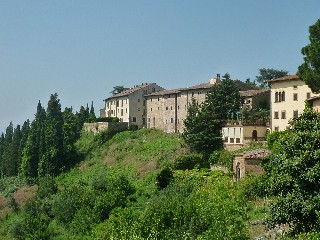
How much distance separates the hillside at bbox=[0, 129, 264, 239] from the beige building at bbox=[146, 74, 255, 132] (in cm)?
303

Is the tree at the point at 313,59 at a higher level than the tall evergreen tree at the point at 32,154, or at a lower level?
higher

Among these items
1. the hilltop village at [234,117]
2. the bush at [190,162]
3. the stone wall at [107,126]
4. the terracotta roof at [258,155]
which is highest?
the hilltop village at [234,117]

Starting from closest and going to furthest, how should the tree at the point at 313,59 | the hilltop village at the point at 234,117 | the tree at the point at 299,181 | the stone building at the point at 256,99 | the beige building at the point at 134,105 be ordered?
the tree at the point at 299,181 < the tree at the point at 313,59 < the hilltop village at the point at 234,117 < the stone building at the point at 256,99 < the beige building at the point at 134,105

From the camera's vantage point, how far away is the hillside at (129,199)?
2967 centimetres

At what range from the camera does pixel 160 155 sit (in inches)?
2537

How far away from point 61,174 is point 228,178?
4121 cm

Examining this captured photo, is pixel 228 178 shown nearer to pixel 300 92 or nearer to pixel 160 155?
pixel 300 92

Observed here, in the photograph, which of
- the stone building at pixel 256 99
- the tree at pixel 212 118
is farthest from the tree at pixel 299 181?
the stone building at pixel 256 99

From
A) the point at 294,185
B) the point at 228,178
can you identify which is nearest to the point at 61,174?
the point at 228,178

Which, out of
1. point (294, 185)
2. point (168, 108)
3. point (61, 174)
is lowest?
point (61, 174)

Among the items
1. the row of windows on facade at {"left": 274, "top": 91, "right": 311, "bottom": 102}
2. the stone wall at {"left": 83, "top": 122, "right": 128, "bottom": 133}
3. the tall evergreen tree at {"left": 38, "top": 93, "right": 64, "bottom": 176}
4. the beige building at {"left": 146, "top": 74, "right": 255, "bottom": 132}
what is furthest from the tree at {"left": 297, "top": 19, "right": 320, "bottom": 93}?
the tall evergreen tree at {"left": 38, "top": 93, "right": 64, "bottom": 176}

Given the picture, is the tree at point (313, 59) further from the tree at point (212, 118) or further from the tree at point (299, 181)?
the tree at point (299, 181)

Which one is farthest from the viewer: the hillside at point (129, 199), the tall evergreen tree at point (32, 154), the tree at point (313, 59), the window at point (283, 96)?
the tall evergreen tree at point (32, 154)

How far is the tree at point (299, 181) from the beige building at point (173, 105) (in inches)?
2001
